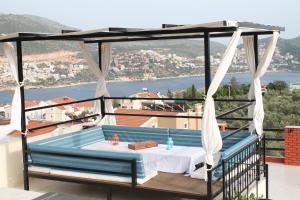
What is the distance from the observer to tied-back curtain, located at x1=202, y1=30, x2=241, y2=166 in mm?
4902

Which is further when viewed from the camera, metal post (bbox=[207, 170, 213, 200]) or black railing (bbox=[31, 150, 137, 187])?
black railing (bbox=[31, 150, 137, 187])

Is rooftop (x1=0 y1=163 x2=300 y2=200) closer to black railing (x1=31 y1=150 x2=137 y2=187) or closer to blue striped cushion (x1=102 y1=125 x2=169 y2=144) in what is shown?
black railing (x1=31 y1=150 x2=137 y2=187)

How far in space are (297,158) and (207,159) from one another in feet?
10.7

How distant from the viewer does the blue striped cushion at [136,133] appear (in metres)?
7.22

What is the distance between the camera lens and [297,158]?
24.7 ft

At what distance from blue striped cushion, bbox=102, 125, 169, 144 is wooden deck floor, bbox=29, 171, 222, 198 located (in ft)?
4.59

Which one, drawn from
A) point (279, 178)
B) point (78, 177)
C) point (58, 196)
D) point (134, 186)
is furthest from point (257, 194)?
point (58, 196)

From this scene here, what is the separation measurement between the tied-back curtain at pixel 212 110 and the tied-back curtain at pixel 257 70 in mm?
1624

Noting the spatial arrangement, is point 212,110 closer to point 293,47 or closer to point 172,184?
point 172,184

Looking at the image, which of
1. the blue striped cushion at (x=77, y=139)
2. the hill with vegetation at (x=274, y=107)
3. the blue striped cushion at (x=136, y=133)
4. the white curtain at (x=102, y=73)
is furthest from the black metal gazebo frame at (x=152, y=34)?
the hill with vegetation at (x=274, y=107)

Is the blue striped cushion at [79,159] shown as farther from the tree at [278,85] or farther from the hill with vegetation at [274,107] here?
the tree at [278,85]

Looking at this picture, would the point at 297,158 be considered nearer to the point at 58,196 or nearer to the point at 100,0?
the point at 58,196

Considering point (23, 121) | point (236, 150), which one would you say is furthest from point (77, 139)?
point (236, 150)

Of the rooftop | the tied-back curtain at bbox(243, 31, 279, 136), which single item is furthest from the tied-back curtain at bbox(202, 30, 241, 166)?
the tied-back curtain at bbox(243, 31, 279, 136)
